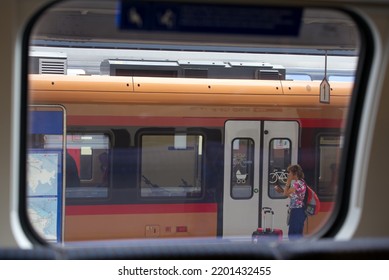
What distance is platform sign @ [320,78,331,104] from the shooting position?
4.80m

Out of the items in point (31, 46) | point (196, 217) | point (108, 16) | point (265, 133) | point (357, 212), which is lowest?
point (196, 217)

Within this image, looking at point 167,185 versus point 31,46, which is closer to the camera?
point 31,46

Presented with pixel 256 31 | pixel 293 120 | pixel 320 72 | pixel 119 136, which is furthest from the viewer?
pixel 293 120

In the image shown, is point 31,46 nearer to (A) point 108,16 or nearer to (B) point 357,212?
(A) point 108,16

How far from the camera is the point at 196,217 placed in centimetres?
510

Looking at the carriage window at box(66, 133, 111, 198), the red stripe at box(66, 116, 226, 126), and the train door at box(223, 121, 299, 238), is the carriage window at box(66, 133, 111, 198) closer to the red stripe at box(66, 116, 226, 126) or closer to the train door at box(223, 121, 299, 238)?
the red stripe at box(66, 116, 226, 126)

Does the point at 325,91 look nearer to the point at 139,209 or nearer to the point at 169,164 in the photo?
the point at 169,164

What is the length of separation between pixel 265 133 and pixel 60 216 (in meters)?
2.07

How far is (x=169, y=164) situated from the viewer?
493cm

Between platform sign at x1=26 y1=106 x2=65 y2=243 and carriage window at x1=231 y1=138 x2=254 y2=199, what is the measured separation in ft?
5.23

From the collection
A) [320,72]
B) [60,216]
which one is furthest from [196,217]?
[320,72]

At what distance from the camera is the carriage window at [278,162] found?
209 inches

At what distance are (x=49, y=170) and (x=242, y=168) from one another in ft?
5.89

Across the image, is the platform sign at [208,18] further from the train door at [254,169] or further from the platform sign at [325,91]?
the train door at [254,169]
